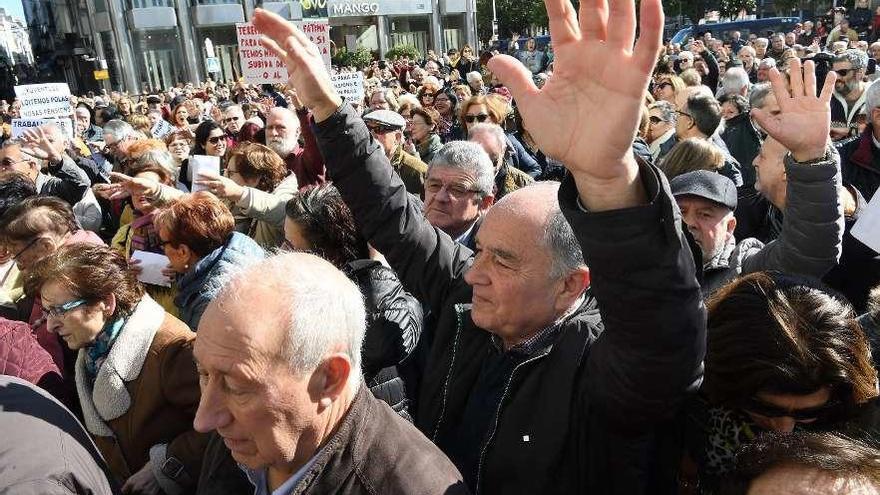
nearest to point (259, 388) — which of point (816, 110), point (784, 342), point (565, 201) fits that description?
point (565, 201)

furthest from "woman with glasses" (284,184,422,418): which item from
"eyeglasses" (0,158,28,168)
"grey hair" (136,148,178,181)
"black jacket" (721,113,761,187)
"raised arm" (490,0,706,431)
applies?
"eyeglasses" (0,158,28,168)

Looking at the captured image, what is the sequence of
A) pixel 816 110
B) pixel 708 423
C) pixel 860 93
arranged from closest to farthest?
pixel 708 423 < pixel 816 110 < pixel 860 93

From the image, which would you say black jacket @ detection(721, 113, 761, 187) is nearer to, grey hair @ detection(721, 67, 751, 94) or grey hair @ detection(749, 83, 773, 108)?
grey hair @ detection(749, 83, 773, 108)

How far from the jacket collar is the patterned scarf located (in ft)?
0.13

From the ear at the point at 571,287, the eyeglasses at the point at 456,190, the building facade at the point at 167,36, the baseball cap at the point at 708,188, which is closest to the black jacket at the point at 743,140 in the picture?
the baseball cap at the point at 708,188

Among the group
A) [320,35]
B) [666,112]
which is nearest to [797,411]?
[666,112]

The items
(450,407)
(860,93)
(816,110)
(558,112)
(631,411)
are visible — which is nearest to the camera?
(558,112)

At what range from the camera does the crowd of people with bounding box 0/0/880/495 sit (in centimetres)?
122

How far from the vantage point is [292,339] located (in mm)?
1416

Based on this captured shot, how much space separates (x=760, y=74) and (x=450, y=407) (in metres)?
9.24

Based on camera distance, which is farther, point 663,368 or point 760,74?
point 760,74

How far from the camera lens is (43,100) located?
7602 mm

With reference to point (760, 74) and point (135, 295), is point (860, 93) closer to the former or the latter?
point (760, 74)

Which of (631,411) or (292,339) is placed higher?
(292,339)
